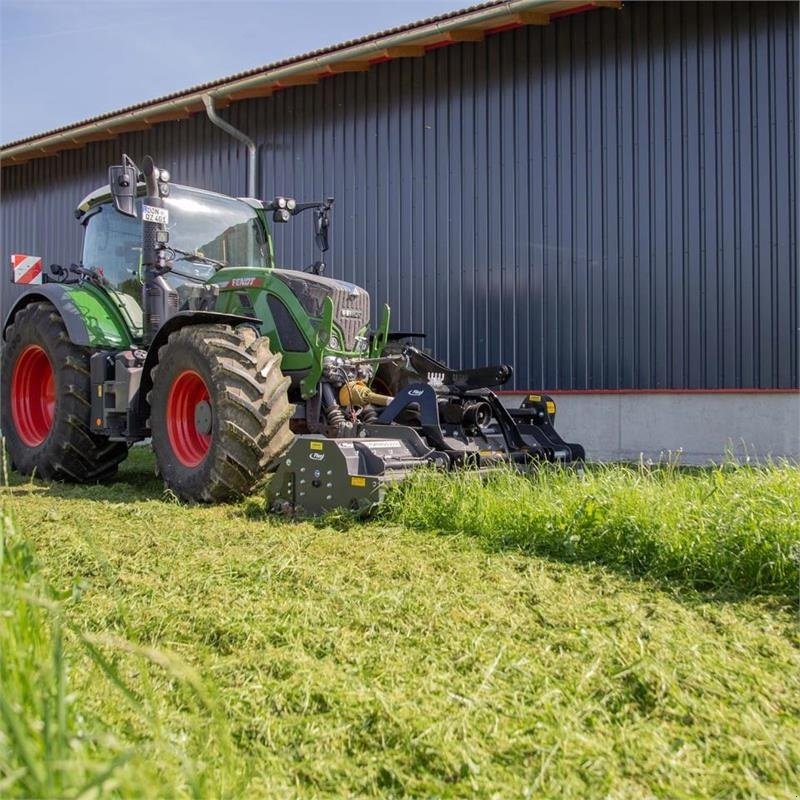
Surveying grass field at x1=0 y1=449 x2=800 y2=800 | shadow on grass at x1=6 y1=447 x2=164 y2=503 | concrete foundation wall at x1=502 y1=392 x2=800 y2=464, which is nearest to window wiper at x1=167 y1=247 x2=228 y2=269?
shadow on grass at x1=6 y1=447 x2=164 y2=503

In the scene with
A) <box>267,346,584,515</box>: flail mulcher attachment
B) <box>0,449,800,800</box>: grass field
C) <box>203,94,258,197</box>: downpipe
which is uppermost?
<box>203,94,258,197</box>: downpipe

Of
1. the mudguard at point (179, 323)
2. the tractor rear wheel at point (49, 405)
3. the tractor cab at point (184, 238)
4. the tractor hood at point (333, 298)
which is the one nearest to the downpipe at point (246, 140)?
the tractor cab at point (184, 238)

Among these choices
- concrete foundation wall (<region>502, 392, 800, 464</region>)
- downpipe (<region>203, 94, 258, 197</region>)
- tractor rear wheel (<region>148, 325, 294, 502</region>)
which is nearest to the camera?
tractor rear wheel (<region>148, 325, 294, 502</region>)

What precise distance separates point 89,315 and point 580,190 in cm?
571

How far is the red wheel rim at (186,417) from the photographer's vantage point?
5.93 metres

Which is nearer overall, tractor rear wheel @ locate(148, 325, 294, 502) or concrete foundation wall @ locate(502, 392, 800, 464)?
tractor rear wheel @ locate(148, 325, 294, 502)

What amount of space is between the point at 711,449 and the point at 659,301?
171 cm

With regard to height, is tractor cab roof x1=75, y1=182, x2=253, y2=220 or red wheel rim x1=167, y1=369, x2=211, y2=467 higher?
tractor cab roof x1=75, y1=182, x2=253, y2=220

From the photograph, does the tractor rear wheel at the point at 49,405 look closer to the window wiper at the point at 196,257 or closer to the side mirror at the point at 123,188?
the window wiper at the point at 196,257

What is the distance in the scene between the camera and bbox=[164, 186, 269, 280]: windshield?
695cm

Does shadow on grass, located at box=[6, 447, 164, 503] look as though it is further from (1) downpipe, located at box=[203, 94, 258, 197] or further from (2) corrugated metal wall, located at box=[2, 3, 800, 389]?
(1) downpipe, located at box=[203, 94, 258, 197]

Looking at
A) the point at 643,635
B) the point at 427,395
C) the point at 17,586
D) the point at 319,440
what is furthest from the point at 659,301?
the point at 17,586

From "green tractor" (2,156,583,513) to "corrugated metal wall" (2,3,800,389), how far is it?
2798 mm

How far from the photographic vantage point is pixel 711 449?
8672 mm
